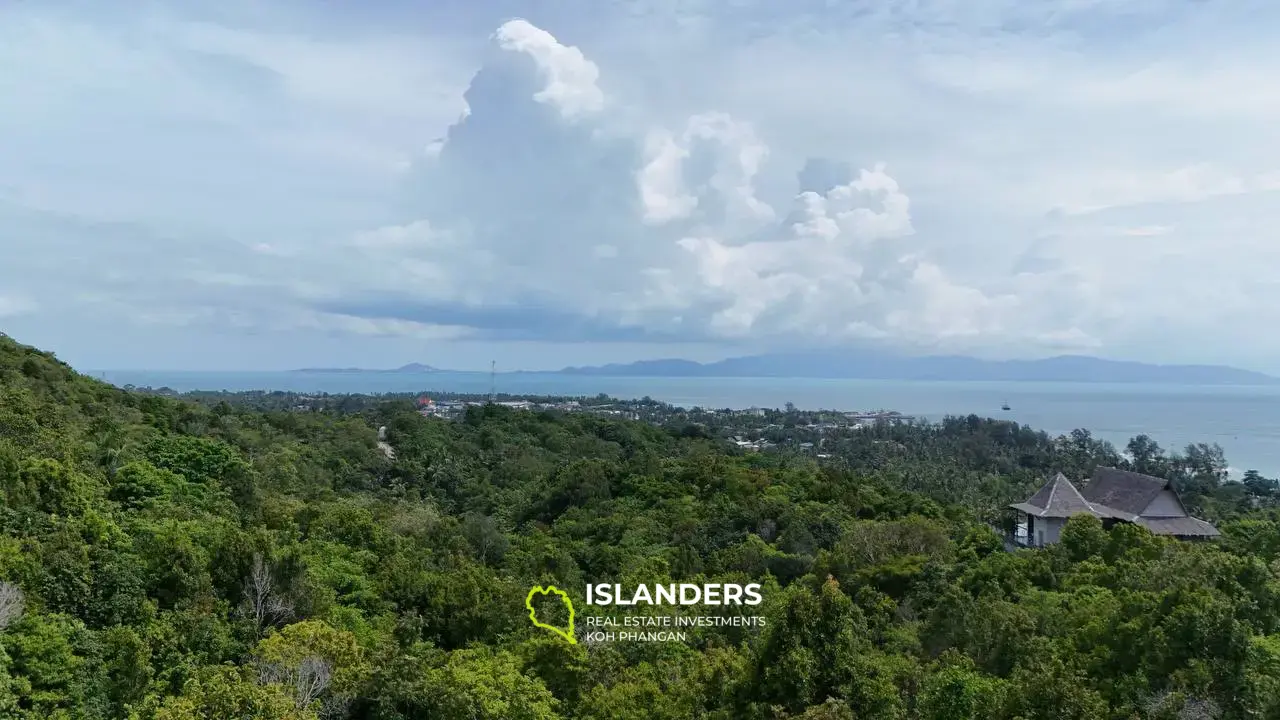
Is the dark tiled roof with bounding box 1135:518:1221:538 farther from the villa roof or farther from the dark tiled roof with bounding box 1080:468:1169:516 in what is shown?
the dark tiled roof with bounding box 1080:468:1169:516

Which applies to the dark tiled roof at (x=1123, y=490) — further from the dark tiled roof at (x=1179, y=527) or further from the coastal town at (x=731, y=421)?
the coastal town at (x=731, y=421)

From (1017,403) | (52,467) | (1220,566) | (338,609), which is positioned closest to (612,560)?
(338,609)

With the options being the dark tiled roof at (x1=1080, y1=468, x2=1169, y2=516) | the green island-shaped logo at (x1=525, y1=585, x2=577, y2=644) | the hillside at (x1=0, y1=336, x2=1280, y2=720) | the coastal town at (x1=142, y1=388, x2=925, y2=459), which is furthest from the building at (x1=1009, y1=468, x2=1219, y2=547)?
the coastal town at (x1=142, y1=388, x2=925, y2=459)

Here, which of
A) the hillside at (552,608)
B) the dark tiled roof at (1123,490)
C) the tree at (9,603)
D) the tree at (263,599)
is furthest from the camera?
the dark tiled roof at (1123,490)

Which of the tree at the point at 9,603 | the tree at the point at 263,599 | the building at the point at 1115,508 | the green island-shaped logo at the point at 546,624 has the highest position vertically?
the building at the point at 1115,508

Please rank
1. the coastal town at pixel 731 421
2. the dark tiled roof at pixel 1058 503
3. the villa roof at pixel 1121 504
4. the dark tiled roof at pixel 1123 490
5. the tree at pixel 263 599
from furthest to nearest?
1. the coastal town at pixel 731 421
2. the dark tiled roof at pixel 1058 503
3. the dark tiled roof at pixel 1123 490
4. the villa roof at pixel 1121 504
5. the tree at pixel 263 599

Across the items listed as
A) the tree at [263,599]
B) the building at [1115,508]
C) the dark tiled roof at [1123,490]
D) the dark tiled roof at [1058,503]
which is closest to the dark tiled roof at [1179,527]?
the building at [1115,508]

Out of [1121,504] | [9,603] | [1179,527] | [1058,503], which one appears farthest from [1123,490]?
[9,603]

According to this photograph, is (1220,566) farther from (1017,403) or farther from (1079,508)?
(1017,403)
